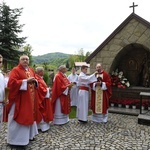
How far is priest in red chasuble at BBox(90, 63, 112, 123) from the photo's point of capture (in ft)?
25.2

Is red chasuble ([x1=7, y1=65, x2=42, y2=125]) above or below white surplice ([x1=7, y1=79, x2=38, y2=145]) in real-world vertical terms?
above

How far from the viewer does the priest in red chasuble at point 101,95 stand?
7.69 m

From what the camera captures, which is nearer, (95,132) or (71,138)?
(71,138)

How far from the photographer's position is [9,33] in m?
19.6

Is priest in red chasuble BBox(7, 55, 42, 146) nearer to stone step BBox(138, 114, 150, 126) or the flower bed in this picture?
stone step BBox(138, 114, 150, 126)

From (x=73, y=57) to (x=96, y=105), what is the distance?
57.0 m

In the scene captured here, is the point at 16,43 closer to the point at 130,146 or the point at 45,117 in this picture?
the point at 45,117

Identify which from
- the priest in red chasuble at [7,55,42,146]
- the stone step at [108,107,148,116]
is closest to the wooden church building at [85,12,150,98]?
the stone step at [108,107,148,116]

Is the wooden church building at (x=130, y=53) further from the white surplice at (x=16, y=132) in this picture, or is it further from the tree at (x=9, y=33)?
the tree at (x=9, y=33)

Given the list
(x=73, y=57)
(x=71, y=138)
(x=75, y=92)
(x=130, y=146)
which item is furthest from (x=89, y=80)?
(x=73, y=57)

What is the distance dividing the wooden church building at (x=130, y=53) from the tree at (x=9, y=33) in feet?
37.0

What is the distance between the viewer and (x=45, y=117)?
21.3ft

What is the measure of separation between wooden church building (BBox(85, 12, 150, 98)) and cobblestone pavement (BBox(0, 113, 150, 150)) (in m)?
3.53

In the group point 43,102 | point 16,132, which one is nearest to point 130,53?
point 43,102
